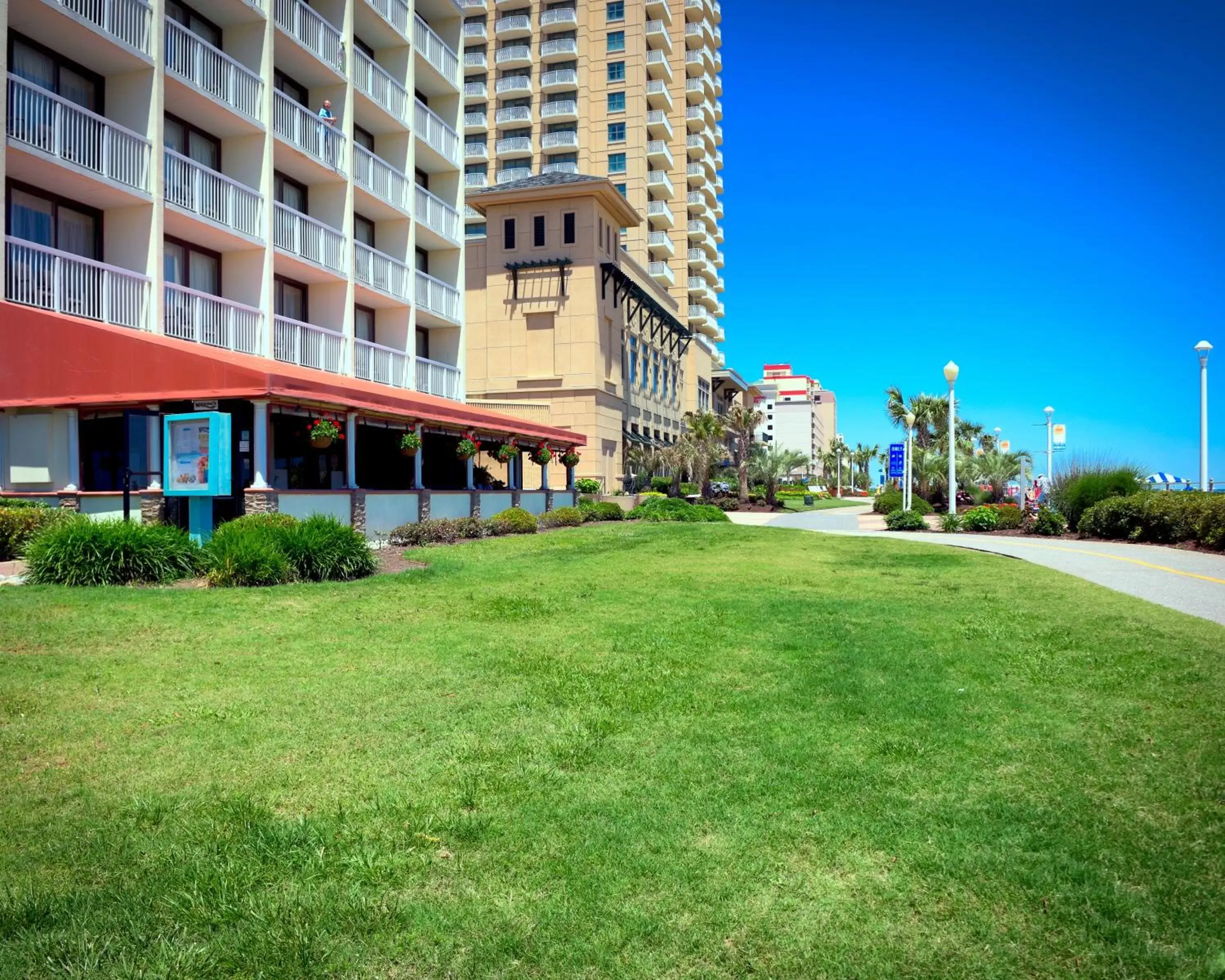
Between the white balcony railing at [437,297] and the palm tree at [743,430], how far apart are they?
85.9 ft

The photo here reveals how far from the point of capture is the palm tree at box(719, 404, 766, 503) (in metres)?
53.9

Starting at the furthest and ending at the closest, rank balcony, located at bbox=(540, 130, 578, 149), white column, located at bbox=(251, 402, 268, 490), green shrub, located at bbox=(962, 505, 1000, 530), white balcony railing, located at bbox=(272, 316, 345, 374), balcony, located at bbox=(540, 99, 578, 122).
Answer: balcony, located at bbox=(540, 130, 578, 149)
balcony, located at bbox=(540, 99, 578, 122)
green shrub, located at bbox=(962, 505, 1000, 530)
white balcony railing, located at bbox=(272, 316, 345, 374)
white column, located at bbox=(251, 402, 268, 490)

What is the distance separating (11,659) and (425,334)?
2639cm

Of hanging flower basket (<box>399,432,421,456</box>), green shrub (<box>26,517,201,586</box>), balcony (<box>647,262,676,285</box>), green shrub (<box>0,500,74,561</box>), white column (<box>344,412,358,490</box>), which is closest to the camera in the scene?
green shrub (<box>26,517,201,586</box>)

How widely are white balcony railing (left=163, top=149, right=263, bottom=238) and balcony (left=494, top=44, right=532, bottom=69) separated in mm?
47712

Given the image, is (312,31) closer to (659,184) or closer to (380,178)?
(380,178)

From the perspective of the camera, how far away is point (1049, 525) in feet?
83.9

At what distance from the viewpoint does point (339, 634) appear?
28.0 ft

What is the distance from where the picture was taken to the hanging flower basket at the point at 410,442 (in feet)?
68.0

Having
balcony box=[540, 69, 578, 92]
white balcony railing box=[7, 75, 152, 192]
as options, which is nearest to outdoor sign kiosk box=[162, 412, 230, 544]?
white balcony railing box=[7, 75, 152, 192]

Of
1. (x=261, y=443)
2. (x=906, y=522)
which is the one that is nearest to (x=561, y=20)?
(x=906, y=522)

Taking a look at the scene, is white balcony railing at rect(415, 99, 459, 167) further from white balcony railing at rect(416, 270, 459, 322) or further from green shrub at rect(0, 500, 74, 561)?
green shrub at rect(0, 500, 74, 561)

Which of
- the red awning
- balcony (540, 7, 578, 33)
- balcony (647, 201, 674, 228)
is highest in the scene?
balcony (540, 7, 578, 33)

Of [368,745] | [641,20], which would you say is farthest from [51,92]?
[641,20]
